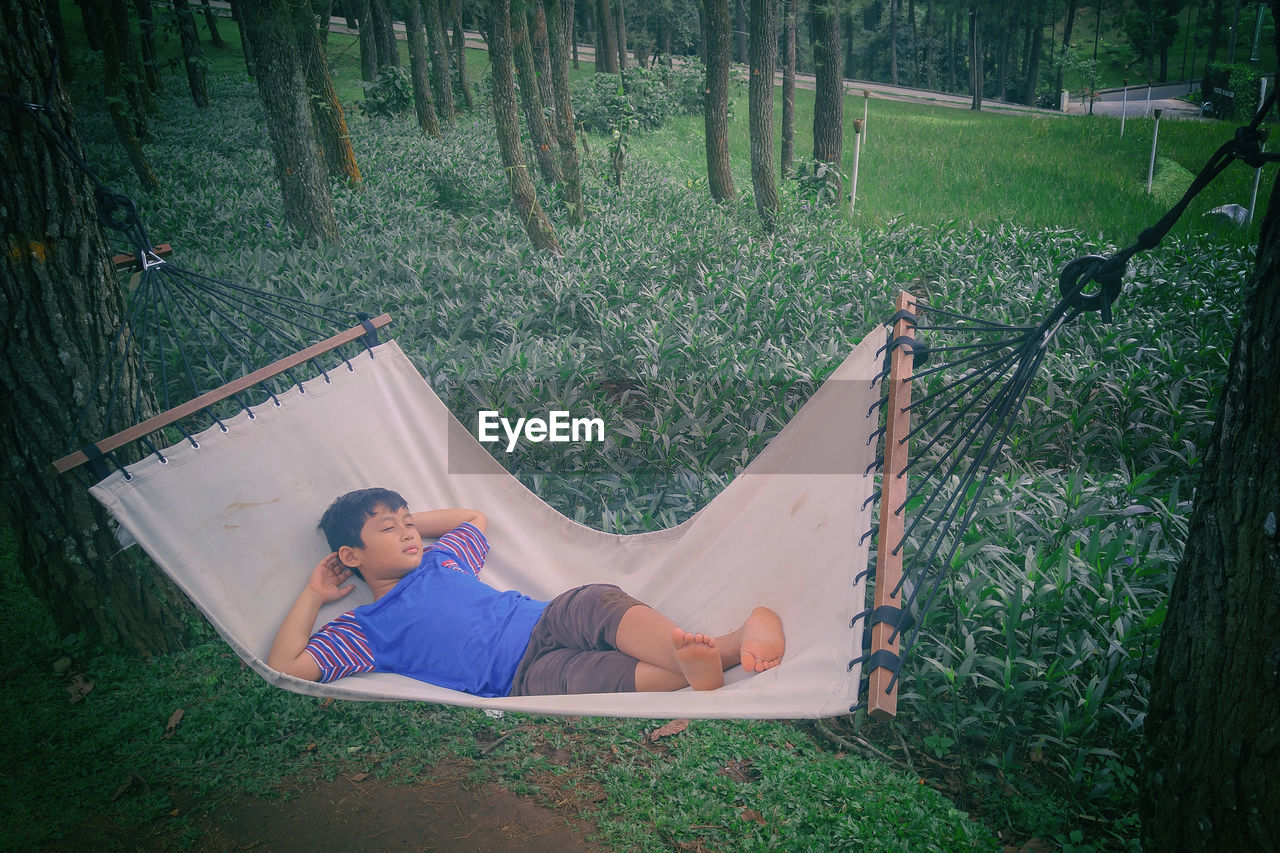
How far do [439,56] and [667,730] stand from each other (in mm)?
11979

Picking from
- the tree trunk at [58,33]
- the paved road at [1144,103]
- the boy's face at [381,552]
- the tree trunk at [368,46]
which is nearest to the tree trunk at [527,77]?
the tree trunk at [58,33]

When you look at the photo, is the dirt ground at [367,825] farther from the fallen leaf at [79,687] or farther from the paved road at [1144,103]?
the paved road at [1144,103]

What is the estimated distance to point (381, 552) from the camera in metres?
2.33

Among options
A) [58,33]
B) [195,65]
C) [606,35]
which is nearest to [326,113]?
[58,33]

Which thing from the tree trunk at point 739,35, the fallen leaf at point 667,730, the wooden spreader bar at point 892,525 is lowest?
the fallen leaf at point 667,730

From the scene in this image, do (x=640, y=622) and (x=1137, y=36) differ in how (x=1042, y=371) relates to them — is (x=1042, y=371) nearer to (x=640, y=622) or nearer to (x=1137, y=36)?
(x=640, y=622)

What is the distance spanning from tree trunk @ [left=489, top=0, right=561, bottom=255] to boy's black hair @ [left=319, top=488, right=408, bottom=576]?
3.46m

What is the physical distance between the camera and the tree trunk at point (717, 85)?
700 cm

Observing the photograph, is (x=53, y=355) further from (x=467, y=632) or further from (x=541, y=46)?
(x=541, y=46)

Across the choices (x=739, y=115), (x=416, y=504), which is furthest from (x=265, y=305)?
(x=739, y=115)

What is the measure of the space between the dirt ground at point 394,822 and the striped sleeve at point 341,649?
0.30m

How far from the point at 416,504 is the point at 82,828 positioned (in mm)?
1170

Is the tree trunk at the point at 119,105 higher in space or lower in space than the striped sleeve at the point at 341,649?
higher

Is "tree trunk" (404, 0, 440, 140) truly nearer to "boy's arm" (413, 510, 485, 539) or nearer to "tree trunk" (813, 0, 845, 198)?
"tree trunk" (813, 0, 845, 198)
